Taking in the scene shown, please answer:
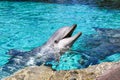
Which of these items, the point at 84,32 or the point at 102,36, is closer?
the point at 102,36

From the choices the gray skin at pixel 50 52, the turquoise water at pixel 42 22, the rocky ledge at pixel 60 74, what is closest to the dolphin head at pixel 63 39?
the gray skin at pixel 50 52

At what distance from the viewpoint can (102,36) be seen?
11117mm

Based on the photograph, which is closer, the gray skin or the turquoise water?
the gray skin

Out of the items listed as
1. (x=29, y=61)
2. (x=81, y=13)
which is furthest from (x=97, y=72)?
(x=81, y=13)

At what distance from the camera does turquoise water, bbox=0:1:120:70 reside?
1054 cm

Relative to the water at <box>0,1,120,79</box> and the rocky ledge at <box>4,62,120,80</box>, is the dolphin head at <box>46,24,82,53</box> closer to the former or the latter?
the water at <box>0,1,120,79</box>

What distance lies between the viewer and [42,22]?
13844mm

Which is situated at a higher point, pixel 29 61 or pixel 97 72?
pixel 97 72

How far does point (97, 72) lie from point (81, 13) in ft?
35.6

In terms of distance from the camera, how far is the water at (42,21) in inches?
418

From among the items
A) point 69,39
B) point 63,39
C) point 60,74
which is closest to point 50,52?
point 63,39

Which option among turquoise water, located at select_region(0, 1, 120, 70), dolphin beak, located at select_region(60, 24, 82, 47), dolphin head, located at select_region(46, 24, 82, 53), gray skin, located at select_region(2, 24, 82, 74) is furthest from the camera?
turquoise water, located at select_region(0, 1, 120, 70)

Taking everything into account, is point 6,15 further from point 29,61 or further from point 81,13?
point 29,61

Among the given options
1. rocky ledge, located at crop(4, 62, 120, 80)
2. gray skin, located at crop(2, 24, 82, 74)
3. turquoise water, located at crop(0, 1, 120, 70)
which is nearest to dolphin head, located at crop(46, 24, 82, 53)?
gray skin, located at crop(2, 24, 82, 74)
